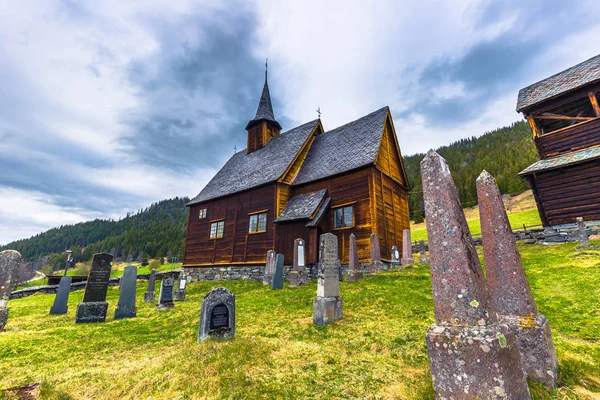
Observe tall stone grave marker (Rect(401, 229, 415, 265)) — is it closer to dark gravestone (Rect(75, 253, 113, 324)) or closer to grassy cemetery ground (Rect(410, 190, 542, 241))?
dark gravestone (Rect(75, 253, 113, 324))

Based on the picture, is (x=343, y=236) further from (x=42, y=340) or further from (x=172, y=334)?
(x=42, y=340)

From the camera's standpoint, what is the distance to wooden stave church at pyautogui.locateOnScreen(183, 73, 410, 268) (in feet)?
54.3

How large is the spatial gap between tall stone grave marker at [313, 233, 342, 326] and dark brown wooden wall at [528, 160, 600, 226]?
16.4 m

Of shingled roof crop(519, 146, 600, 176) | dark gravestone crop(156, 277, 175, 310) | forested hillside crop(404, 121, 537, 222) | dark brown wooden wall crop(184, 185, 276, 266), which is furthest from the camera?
forested hillside crop(404, 121, 537, 222)

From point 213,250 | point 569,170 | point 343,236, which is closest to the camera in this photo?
point 569,170

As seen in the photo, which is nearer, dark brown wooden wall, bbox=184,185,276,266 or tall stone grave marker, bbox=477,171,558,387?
tall stone grave marker, bbox=477,171,558,387

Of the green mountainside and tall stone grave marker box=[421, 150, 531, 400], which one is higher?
the green mountainside

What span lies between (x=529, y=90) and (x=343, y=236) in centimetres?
1777

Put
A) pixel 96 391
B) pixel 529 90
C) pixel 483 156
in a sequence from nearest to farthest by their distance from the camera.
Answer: pixel 96 391 → pixel 529 90 → pixel 483 156

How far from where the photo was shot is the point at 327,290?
23.3ft

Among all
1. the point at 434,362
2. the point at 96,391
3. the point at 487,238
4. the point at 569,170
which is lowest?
the point at 96,391

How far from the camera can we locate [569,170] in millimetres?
15586

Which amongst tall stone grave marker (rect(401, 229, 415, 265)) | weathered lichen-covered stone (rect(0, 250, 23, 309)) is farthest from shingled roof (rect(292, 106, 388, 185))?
weathered lichen-covered stone (rect(0, 250, 23, 309))

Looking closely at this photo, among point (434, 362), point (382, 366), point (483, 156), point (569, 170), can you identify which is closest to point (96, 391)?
point (382, 366)
